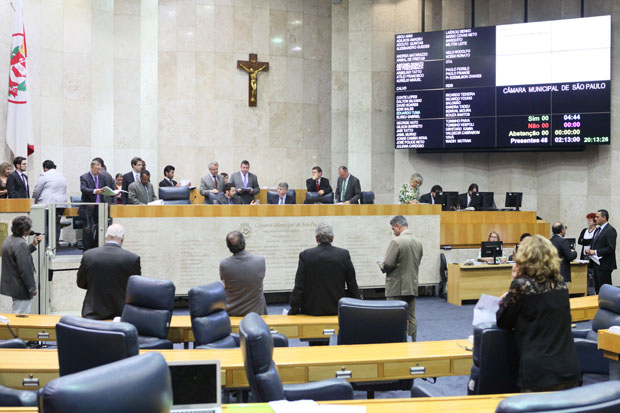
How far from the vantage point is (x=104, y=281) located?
20.5ft

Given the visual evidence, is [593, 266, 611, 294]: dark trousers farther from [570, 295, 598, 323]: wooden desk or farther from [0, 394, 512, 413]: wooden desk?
[0, 394, 512, 413]: wooden desk

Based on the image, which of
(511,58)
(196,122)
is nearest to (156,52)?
(196,122)

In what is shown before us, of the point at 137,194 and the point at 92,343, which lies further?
the point at 137,194

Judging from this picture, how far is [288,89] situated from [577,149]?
283 inches

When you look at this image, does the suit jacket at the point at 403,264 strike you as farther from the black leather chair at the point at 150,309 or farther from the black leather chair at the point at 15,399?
the black leather chair at the point at 15,399

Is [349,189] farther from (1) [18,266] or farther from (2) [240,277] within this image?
(1) [18,266]

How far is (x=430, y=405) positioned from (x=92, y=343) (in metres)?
1.95

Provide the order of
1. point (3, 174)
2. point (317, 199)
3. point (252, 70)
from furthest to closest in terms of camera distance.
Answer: point (252, 70), point (317, 199), point (3, 174)

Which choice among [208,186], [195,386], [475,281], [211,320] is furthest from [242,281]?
[208,186]


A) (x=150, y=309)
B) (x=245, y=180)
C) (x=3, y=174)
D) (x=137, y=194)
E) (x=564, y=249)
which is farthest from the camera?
(x=245, y=180)

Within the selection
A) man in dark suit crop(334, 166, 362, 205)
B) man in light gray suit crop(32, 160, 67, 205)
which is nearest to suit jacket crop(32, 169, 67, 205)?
man in light gray suit crop(32, 160, 67, 205)

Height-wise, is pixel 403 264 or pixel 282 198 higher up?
pixel 282 198

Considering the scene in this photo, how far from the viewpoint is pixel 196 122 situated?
1570cm

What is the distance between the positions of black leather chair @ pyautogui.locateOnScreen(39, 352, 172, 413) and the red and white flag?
11071 mm
